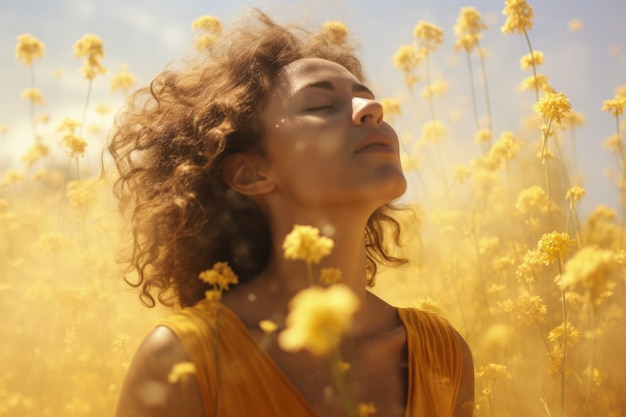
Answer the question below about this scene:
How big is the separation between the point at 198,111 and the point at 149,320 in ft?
4.85

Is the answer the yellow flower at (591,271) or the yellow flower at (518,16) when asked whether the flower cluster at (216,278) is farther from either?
the yellow flower at (518,16)

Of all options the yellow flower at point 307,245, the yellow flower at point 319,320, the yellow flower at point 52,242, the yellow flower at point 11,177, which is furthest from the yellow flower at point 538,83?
the yellow flower at point 11,177

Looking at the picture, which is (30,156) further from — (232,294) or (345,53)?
(232,294)

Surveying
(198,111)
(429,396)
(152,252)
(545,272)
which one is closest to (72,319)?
(152,252)

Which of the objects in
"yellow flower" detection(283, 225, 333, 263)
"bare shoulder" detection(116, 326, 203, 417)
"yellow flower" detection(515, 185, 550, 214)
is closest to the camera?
"yellow flower" detection(283, 225, 333, 263)

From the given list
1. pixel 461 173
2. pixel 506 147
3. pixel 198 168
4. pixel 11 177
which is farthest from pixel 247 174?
pixel 11 177

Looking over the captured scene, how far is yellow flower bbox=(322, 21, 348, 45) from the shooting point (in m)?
2.17

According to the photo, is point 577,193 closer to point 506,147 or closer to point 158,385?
point 506,147

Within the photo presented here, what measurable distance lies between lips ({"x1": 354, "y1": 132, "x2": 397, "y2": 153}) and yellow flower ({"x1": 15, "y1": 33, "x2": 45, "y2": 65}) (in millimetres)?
2669

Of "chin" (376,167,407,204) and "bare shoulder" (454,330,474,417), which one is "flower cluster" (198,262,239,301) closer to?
"chin" (376,167,407,204)

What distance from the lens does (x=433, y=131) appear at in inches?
133

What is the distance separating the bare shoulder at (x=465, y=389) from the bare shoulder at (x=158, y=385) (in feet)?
2.36

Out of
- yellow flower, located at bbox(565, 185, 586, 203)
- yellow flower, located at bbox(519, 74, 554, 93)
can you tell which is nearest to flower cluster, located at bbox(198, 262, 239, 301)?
yellow flower, located at bbox(565, 185, 586, 203)

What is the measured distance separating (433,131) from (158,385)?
2488mm
